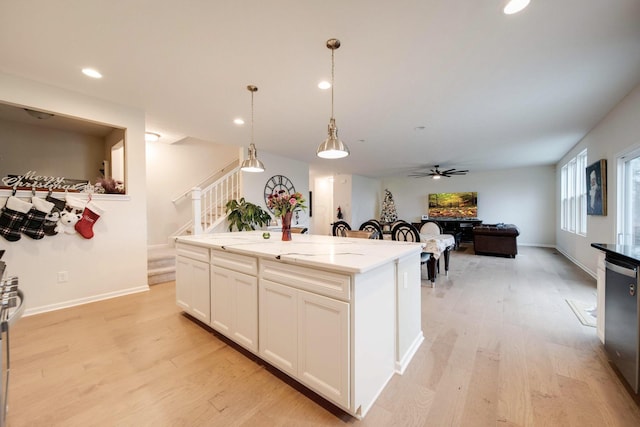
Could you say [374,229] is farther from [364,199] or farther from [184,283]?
[364,199]

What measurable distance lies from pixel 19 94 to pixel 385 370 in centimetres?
464

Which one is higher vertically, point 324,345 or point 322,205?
point 322,205

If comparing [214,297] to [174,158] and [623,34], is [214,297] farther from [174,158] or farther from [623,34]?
[174,158]

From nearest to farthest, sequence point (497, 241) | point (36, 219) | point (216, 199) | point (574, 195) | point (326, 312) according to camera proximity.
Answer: point (326, 312) < point (36, 219) < point (216, 199) < point (574, 195) < point (497, 241)

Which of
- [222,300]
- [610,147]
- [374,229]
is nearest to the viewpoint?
[222,300]

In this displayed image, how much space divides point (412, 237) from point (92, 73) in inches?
179

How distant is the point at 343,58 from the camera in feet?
7.81

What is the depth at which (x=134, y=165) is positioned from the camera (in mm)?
3609

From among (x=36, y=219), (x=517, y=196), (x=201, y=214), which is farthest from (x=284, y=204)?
(x=517, y=196)

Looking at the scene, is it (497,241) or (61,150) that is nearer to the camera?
(61,150)

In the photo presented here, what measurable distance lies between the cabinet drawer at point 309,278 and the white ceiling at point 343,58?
184cm

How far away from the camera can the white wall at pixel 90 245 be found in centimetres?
285

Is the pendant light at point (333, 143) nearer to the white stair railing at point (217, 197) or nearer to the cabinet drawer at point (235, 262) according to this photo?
the cabinet drawer at point (235, 262)

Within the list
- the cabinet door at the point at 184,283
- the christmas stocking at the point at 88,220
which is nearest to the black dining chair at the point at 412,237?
the cabinet door at the point at 184,283
